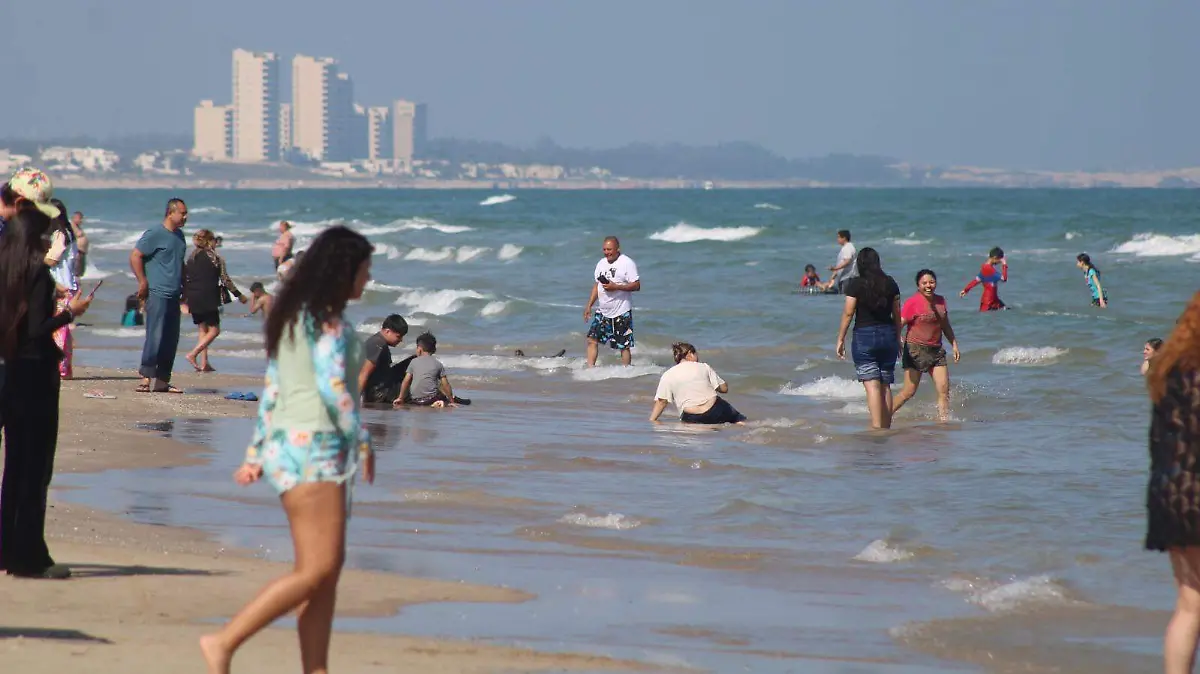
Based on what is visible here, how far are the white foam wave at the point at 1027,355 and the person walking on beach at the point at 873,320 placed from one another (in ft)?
23.6

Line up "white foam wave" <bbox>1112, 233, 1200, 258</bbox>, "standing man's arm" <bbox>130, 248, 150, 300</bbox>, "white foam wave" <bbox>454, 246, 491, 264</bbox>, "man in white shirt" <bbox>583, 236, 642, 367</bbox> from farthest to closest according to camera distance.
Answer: "white foam wave" <bbox>1112, 233, 1200, 258</bbox>
"white foam wave" <bbox>454, 246, 491, 264</bbox>
"man in white shirt" <bbox>583, 236, 642, 367</bbox>
"standing man's arm" <bbox>130, 248, 150, 300</bbox>

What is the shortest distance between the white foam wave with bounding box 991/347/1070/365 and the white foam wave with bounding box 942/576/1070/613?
11.9m

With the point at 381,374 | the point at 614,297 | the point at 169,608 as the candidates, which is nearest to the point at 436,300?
the point at 614,297

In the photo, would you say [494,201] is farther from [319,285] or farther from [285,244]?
[319,285]

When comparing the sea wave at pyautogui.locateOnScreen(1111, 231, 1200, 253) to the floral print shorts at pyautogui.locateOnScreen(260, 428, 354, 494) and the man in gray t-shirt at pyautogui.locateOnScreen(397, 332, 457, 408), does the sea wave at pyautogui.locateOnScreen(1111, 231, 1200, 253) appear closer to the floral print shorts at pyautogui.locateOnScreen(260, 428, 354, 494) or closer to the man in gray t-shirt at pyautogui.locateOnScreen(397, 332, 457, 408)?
the man in gray t-shirt at pyautogui.locateOnScreen(397, 332, 457, 408)

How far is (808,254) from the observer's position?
4553 centimetres

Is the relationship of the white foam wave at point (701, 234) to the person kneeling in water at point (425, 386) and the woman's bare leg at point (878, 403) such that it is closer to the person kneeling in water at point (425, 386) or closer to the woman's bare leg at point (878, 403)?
→ the person kneeling in water at point (425, 386)

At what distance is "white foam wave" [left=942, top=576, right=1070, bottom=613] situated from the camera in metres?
6.81

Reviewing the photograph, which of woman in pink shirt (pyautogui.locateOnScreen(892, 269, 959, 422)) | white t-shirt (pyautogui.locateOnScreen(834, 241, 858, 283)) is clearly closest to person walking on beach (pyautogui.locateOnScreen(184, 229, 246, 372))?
woman in pink shirt (pyautogui.locateOnScreen(892, 269, 959, 422))

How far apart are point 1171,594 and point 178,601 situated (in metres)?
4.28

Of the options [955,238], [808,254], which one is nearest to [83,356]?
[808,254]

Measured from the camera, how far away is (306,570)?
438 centimetres

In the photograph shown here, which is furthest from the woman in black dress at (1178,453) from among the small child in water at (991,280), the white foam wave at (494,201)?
the white foam wave at (494,201)

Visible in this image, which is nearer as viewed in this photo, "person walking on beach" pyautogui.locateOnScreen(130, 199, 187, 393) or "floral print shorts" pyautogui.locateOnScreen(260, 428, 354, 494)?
"floral print shorts" pyautogui.locateOnScreen(260, 428, 354, 494)
